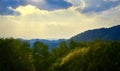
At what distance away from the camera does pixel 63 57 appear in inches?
4043

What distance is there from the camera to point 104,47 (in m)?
88.4

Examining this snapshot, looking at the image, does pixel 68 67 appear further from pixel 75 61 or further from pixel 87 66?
pixel 87 66

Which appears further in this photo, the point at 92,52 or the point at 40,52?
the point at 40,52

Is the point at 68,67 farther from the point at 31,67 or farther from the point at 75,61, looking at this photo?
the point at 31,67

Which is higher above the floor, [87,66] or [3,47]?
[3,47]

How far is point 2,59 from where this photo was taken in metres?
98.8

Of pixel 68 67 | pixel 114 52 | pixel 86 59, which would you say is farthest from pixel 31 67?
pixel 114 52

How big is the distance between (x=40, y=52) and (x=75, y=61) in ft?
120

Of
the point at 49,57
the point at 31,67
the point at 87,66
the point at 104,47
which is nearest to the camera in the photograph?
the point at 87,66

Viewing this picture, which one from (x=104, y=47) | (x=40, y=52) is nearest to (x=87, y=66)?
(x=104, y=47)

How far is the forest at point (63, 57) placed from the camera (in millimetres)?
82000

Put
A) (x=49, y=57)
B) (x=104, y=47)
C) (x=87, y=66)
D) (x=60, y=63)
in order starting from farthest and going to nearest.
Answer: (x=49, y=57) < (x=60, y=63) < (x=104, y=47) < (x=87, y=66)

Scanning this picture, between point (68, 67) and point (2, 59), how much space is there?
22638mm

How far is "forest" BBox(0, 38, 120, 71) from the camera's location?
8200cm
